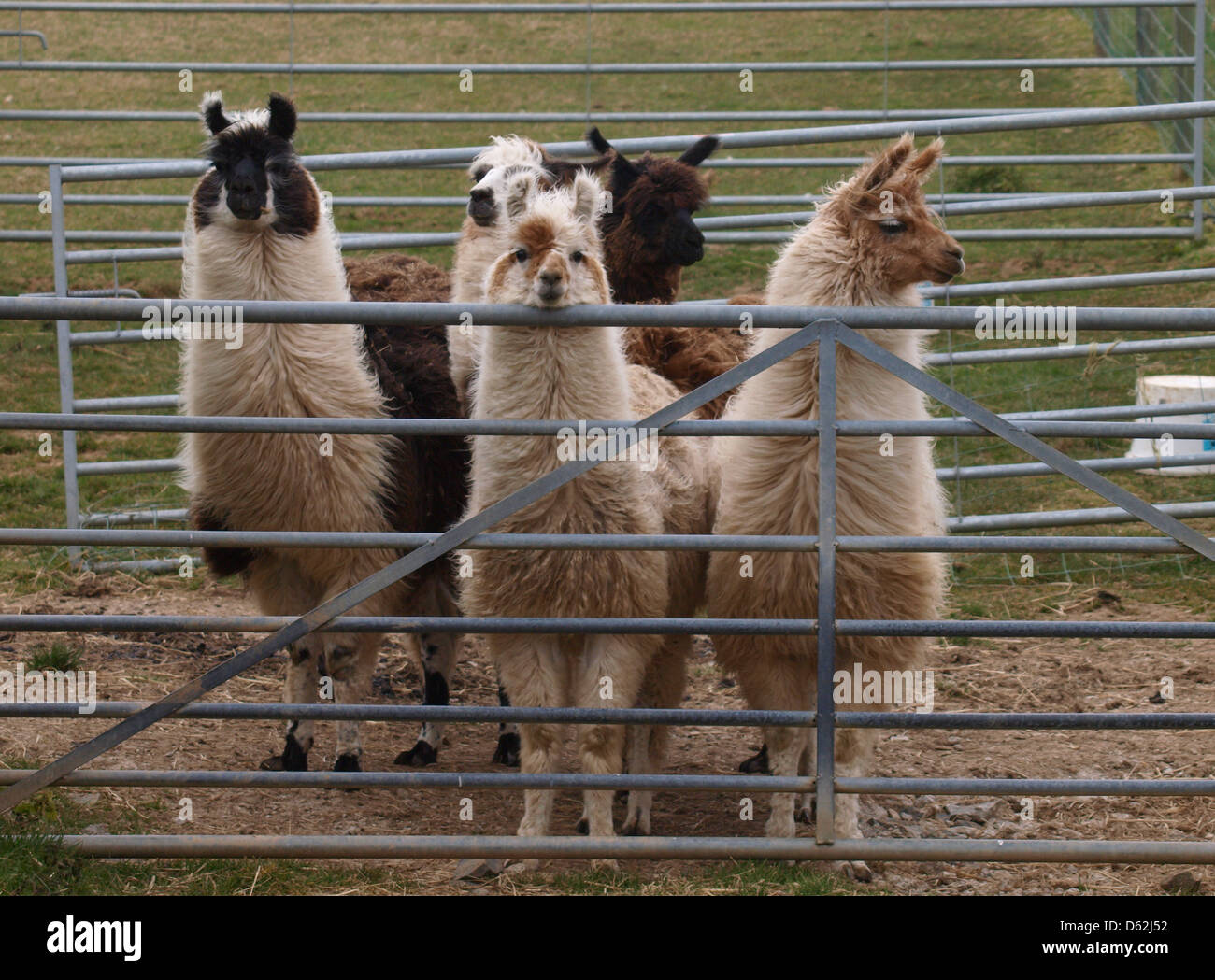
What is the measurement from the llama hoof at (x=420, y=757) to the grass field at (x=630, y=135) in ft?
4.66

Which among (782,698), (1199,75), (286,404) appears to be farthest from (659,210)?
(1199,75)

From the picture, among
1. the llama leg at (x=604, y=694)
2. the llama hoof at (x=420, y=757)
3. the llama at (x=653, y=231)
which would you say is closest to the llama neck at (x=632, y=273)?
the llama at (x=653, y=231)

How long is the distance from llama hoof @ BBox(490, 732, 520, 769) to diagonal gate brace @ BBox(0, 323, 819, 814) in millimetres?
1897

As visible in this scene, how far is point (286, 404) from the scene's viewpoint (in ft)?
15.7

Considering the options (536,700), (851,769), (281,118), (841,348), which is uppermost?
(281,118)

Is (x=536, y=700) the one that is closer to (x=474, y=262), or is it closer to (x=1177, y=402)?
(x=474, y=262)

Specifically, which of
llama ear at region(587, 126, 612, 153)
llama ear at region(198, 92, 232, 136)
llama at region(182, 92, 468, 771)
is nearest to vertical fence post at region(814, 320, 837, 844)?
llama at region(182, 92, 468, 771)

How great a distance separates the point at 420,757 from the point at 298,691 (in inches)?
21.3

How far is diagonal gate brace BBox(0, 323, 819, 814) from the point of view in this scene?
368cm

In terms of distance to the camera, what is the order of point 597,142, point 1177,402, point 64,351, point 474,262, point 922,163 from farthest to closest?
point 1177,402
point 64,351
point 597,142
point 474,262
point 922,163

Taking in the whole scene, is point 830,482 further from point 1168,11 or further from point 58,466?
point 1168,11

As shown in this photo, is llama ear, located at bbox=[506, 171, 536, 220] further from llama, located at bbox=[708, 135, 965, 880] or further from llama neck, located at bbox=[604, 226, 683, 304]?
llama neck, located at bbox=[604, 226, 683, 304]

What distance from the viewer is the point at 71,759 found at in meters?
3.76

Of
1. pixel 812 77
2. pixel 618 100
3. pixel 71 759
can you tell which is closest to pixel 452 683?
pixel 71 759
